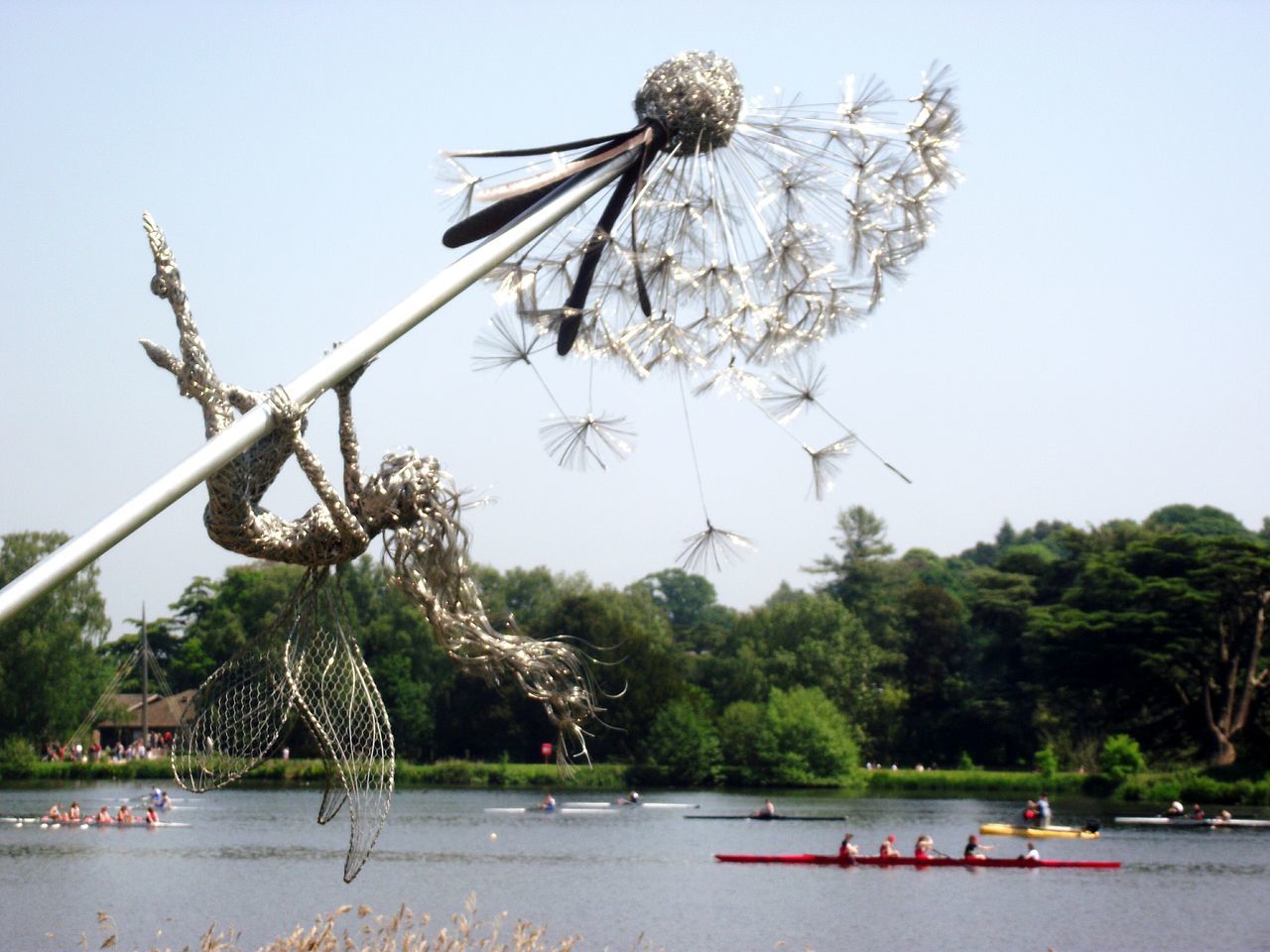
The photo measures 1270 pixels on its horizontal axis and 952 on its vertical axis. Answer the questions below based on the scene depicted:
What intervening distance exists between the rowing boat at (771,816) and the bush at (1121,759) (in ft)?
44.5

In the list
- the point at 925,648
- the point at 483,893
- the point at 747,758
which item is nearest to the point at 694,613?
the point at 925,648

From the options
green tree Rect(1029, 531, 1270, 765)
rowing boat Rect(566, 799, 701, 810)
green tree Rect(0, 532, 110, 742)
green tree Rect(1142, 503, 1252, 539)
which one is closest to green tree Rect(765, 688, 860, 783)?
rowing boat Rect(566, 799, 701, 810)

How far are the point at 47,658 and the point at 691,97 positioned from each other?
200 feet

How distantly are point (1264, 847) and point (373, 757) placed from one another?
139 ft

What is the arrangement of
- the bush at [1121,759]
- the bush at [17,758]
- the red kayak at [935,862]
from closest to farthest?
the red kayak at [935,862]
the bush at [1121,759]
the bush at [17,758]

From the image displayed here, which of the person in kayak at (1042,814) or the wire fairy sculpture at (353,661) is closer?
the wire fairy sculpture at (353,661)

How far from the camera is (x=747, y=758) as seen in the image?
233 feet

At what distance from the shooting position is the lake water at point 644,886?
28.1 metres

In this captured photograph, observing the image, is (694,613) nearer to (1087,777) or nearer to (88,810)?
(1087,777)

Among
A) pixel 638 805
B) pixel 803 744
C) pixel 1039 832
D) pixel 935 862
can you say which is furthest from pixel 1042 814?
pixel 803 744

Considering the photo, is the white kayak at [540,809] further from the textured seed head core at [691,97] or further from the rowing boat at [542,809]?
the textured seed head core at [691,97]

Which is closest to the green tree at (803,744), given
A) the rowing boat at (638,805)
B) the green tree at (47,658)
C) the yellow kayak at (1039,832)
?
the rowing boat at (638,805)

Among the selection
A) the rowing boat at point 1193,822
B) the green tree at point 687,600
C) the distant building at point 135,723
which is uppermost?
the green tree at point 687,600

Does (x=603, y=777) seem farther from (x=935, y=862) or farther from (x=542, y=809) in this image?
(x=935, y=862)
